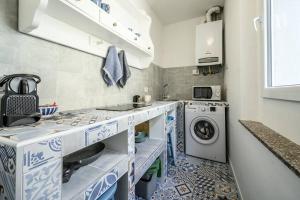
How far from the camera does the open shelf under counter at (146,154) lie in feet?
3.82

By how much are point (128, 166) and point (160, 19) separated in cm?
307

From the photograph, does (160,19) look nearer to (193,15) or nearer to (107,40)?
(193,15)

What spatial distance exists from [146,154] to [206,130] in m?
1.45

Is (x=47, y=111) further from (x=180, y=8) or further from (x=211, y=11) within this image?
(x=211, y=11)

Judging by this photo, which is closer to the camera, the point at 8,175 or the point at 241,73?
the point at 8,175

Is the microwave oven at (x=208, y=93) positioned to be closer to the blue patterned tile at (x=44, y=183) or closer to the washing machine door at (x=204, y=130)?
the washing machine door at (x=204, y=130)

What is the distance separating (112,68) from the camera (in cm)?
157

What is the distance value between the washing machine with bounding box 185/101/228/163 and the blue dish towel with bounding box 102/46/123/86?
141 centimetres

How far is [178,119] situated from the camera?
274 cm

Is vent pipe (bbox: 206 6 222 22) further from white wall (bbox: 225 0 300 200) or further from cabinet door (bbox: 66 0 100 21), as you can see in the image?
cabinet door (bbox: 66 0 100 21)

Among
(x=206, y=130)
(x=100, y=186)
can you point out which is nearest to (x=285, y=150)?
(x=100, y=186)

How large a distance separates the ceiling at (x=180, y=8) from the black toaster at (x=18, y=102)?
2.50m

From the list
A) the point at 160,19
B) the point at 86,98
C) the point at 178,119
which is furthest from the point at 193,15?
the point at 86,98

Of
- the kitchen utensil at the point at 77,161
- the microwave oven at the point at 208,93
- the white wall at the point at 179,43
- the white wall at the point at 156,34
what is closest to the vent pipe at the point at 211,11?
the white wall at the point at 179,43
